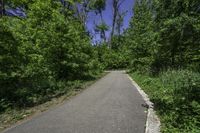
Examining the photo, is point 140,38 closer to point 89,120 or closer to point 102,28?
point 89,120

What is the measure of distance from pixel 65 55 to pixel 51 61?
1.14 m

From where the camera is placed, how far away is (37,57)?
1048cm

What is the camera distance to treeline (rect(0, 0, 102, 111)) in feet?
28.4

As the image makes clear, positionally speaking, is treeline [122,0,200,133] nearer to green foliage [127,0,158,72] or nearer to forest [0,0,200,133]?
forest [0,0,200,133]

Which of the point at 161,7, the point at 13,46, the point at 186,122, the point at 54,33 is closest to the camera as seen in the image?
the point at 186,122

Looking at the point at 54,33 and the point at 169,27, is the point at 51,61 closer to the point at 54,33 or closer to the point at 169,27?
the point at 54,33

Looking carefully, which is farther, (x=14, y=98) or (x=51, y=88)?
(x=51, y=88)

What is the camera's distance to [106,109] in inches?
297

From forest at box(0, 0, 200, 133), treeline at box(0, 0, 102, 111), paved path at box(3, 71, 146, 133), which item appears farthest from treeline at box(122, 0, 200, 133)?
treeline at box(0, 0, 102, 111)

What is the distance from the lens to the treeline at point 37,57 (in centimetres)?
866

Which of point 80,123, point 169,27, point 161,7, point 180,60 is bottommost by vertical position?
point 80,123

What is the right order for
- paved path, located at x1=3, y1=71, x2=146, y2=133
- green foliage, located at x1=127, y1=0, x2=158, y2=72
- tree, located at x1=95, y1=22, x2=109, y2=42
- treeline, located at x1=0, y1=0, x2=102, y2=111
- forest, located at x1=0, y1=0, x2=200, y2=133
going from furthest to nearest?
1. tree, located at x1=95, y1=22, x2=109, y2=42
2. green foliage, located at x1=127, y1=0, x2=158, y2=72
3. treeline, located at x1=0, y1=0, x2=102, y2=111
4. forest, located at x1=0, y1=0, x2=200, y2=133
5. paved path, located at x1=3, y1=71, x2=146, y2=133

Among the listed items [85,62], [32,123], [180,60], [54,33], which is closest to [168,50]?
[180,60]

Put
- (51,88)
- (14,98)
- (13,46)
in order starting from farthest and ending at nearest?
(51,88)
(14,98)
(13,46)
